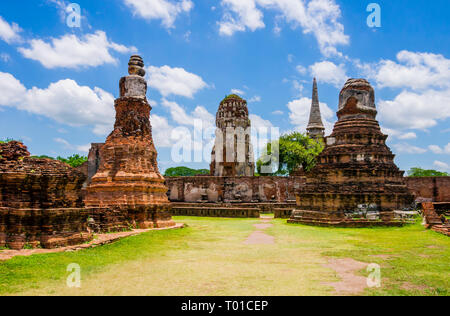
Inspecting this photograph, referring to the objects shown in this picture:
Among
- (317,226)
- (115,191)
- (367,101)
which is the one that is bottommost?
(317,226)

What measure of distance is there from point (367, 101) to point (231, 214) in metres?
9.49

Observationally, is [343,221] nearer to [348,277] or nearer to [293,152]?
[348,277]

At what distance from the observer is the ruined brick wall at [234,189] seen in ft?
87.0

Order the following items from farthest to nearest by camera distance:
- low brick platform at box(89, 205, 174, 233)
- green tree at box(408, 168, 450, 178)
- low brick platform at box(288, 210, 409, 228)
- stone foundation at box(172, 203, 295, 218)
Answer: green tree at box(408, 168, 450, 178) → stone foundation at box(172, 203, 295, 218) → low brick platform at box(288, 210, 409, 228) → low brick platform at box(89, 205, 174, 233)

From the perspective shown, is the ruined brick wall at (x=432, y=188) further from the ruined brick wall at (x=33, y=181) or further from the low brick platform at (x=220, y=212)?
the ruined brick wall at (x=33, y=181)

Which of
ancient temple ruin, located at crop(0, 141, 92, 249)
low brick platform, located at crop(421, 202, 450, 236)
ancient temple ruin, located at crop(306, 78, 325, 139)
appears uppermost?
ancient temple ruin, located at crop(306, 78, 325, 139)

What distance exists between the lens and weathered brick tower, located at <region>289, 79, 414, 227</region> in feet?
46.2

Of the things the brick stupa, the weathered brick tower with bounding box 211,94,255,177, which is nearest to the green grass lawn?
the brick stupa

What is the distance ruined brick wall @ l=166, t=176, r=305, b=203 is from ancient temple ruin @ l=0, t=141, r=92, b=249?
59.6ft

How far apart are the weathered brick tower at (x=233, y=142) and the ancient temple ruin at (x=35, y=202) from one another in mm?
21999

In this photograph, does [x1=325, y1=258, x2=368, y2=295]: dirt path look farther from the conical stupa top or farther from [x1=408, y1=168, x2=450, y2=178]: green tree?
[x1=408, y1=168, x2=450, y2=178]: green tree
